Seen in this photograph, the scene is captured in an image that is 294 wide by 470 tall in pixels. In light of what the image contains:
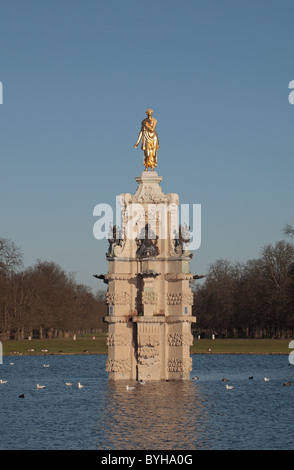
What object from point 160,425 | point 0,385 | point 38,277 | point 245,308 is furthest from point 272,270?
point 160,425

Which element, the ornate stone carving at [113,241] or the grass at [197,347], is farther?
the grass at [197,347]

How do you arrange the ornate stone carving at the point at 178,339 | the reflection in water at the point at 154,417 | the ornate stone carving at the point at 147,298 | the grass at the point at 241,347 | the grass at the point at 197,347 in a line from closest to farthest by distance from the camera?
1. the reflection in water at the point at 154,417
2. the ornate stone carving at the point at 147,298
3. the ornate stone carving at the point at 178,339
4. the grass at the point at 241,347
5. the grass at the point at 197,347

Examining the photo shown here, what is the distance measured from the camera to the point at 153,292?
4884cm

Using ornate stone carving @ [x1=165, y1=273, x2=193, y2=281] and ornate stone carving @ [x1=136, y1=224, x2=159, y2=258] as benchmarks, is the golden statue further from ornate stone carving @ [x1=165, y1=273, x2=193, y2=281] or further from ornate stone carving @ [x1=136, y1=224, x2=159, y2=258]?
ornate stone carving @ [x1=165, y1=273, x2=193, y2=281]

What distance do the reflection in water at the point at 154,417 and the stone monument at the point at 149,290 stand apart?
133 cm

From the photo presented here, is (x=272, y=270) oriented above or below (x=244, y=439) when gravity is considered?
above

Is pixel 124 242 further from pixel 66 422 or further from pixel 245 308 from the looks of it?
pixel 245 308

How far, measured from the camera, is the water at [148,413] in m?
32.1

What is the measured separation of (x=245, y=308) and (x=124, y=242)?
67.1m

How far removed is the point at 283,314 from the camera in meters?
105

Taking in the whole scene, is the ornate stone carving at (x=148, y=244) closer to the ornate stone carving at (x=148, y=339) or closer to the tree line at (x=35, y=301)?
the ornate stone carving at (x=148, y=339)

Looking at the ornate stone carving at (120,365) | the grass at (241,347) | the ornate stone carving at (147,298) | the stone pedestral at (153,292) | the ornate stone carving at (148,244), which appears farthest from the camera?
the grass at (241,347)

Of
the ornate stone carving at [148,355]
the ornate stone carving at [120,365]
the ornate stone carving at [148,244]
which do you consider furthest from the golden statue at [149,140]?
the ornate stone carving at [120,365]

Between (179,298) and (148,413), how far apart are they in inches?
458
